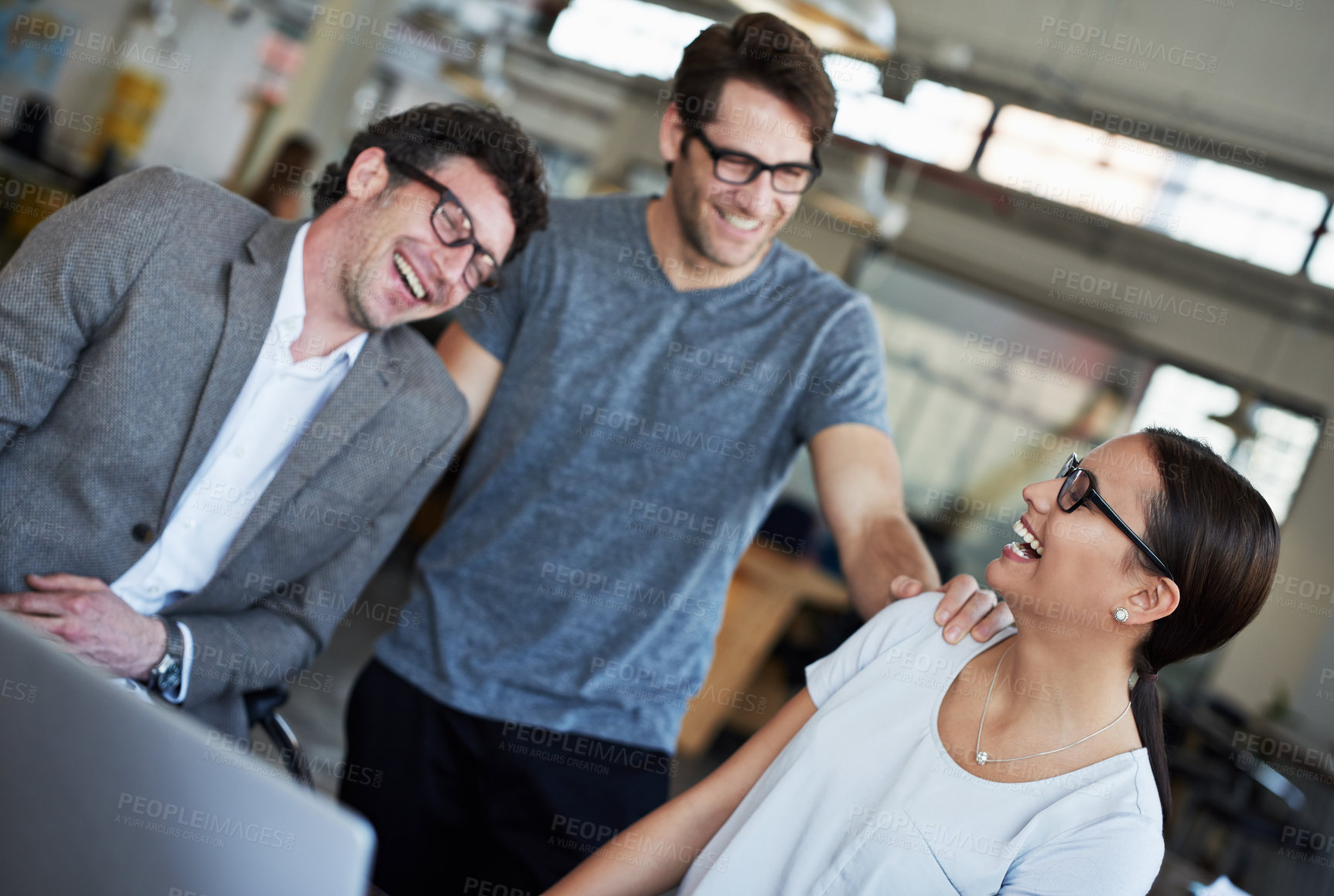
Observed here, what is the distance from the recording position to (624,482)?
6.33 feet

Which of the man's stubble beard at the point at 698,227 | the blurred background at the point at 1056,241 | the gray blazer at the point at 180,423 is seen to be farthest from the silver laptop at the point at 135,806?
the blurred background at the point at 1056,241

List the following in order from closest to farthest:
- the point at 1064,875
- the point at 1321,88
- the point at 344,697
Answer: the point at 1064,875
the point at 344,697
the point at 1321,88

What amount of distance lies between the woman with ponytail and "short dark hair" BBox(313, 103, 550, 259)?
39.8 inches

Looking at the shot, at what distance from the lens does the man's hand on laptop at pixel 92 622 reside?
5.07 feet

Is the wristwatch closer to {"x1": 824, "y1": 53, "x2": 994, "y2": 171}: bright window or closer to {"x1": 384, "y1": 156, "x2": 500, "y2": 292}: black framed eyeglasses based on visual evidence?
{"x1": 384, "y1": 156, "x2": 500, "y2": 292}: black framed eyeglasses

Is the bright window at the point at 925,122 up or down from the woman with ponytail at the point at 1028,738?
up

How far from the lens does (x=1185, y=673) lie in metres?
8.65

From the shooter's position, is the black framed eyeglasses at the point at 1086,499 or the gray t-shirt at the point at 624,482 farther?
the gray t-shirt at the point at 624,482

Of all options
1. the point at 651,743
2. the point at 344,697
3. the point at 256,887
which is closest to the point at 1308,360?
the point at 344,697

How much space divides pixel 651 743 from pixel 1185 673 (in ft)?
26.6

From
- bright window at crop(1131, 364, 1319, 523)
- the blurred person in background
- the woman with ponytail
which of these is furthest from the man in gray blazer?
bright window at crop(1131, 364, 1319, 523)

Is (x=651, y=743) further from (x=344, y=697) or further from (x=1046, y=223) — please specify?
(x=1046, y=223)

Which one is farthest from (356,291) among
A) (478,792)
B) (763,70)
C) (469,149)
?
(478,792)

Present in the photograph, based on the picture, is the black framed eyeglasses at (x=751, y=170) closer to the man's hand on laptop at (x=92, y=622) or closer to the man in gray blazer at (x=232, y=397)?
the man in gray blazer at (x=232, y=397)
